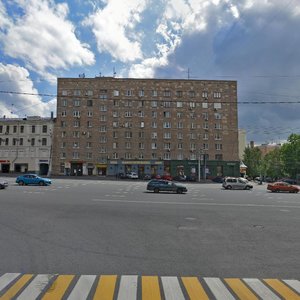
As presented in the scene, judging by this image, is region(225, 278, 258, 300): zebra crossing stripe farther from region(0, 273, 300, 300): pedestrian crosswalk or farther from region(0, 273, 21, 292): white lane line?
region(0, 273, 21, 292): white lane line

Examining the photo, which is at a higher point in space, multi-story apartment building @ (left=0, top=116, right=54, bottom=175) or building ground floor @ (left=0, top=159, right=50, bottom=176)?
multi-story apartment building @ (left=0, top=116, right=54, bottom=175)

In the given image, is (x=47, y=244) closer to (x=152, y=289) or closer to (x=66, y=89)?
(x=152, y=289)

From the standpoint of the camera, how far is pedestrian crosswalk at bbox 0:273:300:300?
16.6 feet

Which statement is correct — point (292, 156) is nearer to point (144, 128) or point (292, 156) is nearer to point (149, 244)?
point (144, 128)

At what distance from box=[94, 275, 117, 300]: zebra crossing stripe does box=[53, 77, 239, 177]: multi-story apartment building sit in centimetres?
6519

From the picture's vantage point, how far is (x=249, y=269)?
6637mm

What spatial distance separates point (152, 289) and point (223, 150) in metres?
70.3

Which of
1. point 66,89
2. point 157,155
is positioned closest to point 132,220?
point 157,155

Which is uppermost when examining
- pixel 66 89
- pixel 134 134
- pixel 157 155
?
pixel 66 89

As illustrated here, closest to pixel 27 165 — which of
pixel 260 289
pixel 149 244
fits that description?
pixel 149 244

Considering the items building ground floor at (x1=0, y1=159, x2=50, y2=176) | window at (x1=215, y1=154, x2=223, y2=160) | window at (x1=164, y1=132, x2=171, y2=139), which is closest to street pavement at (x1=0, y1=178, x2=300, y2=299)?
window at (x1=164, y1=132, x2=171, y2=139)

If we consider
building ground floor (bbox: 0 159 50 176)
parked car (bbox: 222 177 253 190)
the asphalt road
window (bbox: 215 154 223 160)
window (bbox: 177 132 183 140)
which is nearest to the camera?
the asphalt road

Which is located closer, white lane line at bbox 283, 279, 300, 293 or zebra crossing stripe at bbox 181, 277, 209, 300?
zebra crossing stripe at bbox 181, 277, 209, 300

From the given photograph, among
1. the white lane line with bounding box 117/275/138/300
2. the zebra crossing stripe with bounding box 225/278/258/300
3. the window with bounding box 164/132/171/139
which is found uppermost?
the window with bounding box 164/132/171/139
